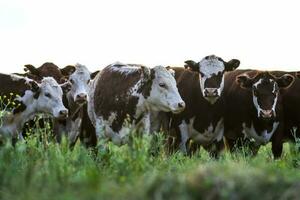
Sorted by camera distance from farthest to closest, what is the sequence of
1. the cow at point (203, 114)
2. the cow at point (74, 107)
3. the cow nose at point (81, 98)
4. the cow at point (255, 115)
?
the cow at point (74, 107) → the cow at point (255, 115) → the cow at point (203, 114) → the cow nose at point (81, 98)

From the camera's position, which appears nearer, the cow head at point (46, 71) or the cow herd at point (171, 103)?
the cow herd at point (171, 103)

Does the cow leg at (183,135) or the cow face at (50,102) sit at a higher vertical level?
the cow face at (50,102)

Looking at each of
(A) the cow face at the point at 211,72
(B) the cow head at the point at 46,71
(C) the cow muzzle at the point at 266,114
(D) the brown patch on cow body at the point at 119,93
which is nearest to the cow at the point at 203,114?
(A) the cow face at the point at 211,72

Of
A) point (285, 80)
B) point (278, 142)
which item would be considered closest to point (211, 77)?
point (285, 80)

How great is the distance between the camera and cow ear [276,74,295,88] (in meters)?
13.8

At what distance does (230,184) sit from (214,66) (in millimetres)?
8941

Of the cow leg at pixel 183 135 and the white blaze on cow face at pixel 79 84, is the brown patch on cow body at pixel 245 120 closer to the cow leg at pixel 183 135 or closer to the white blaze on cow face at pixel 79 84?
the cow leg at pixel 183 135

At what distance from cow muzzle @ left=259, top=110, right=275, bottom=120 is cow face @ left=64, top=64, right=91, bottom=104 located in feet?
11.8

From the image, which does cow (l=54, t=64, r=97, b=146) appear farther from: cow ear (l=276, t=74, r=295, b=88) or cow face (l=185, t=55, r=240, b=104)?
cow ear (l=276, t=74, r=295, b=88)

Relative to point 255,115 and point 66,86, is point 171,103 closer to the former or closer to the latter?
point 255,115

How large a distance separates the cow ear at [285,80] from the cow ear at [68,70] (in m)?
4.57

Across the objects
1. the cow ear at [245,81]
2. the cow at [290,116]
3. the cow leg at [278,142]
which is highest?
the cow ear at [245,81]

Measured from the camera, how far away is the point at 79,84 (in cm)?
1367

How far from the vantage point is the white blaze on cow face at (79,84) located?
13050 millimetres
